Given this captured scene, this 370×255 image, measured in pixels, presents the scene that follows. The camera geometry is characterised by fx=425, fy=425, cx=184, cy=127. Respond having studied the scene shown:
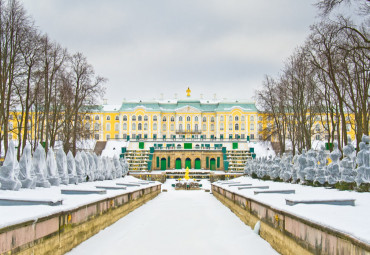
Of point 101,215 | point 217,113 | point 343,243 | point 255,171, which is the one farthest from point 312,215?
point 217,113

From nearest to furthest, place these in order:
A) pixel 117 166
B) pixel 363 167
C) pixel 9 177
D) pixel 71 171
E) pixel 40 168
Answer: pixel 363 167 < pixel 9 177 < pixel 40 168 < pixel 71 171 < pixel 117 166

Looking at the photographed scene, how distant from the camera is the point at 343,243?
5.22m

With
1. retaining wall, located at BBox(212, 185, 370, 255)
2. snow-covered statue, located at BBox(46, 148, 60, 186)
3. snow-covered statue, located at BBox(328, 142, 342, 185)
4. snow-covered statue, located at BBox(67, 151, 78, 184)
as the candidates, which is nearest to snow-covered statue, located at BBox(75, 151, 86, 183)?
snow-covered statue, located at BBox(67, 151, 78, 184)

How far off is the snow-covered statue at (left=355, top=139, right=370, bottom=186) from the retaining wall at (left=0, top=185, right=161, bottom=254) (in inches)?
279

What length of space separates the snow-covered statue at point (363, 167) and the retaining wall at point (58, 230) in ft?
23.3

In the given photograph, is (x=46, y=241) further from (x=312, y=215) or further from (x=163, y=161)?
(x=163, y=161)

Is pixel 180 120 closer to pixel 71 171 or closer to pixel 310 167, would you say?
pixel 71 171

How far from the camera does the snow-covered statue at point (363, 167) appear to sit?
11875 mm

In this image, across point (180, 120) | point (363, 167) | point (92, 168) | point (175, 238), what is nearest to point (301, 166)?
point (363, 167)

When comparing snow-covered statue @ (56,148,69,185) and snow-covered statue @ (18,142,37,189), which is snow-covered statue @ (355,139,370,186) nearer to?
snow-covered statue @ (18,142,37,189)

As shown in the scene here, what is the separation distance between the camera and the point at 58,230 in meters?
7.56

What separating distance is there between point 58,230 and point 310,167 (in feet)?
40.1

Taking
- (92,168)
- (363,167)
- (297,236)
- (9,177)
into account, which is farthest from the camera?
(92,168)

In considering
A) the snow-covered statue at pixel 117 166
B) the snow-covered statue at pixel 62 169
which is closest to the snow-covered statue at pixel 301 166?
the snow-covered statue at pixel 62 169
